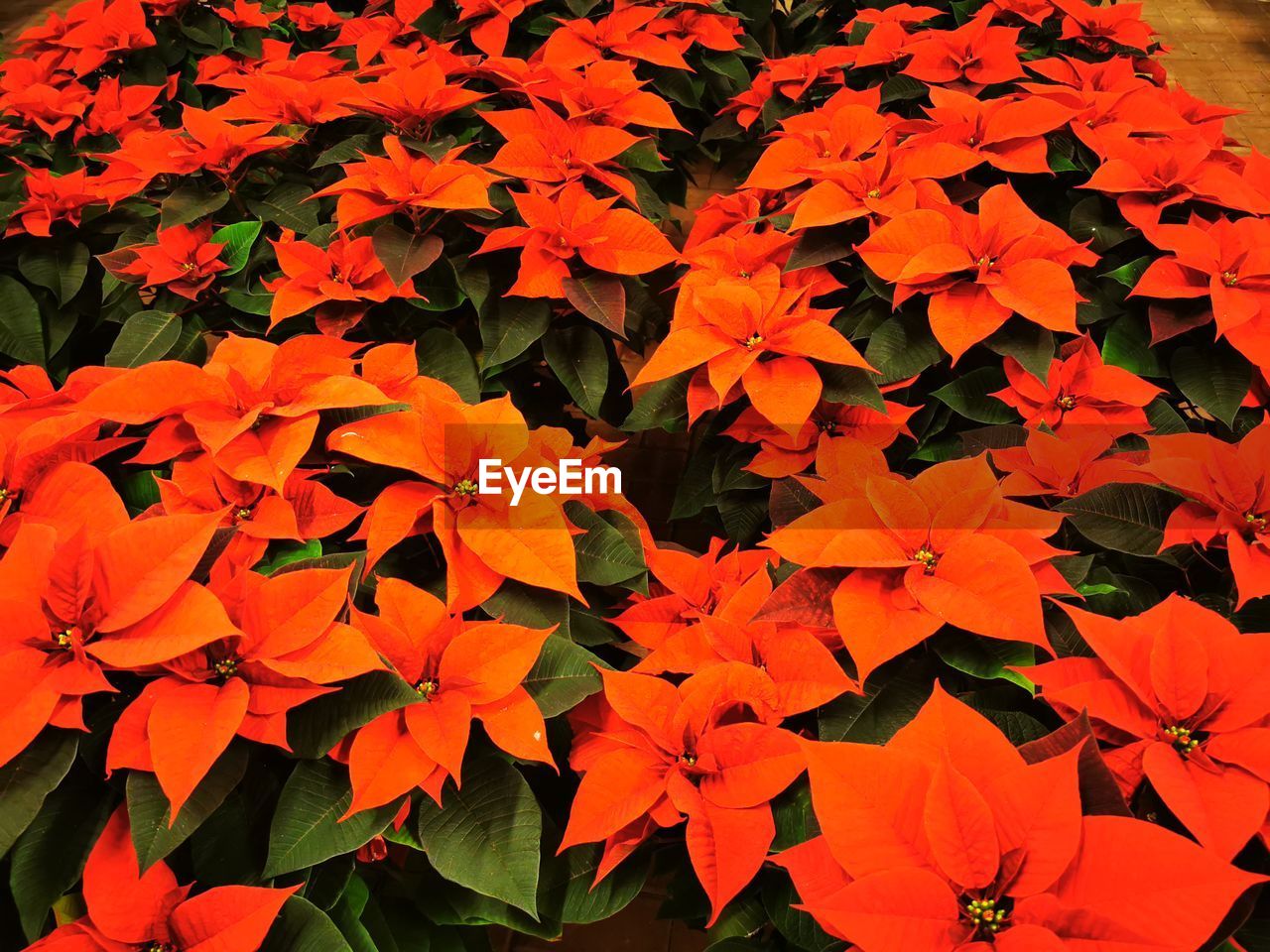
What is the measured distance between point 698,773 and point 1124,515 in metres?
0.43

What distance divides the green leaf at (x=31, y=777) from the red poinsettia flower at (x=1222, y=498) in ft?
2.68

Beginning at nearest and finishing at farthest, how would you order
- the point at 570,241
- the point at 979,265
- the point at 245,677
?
the point at 245,677, the point at 979,265, the point at 570,241

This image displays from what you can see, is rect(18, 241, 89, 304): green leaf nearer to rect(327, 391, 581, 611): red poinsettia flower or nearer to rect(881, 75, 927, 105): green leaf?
rect(327, 391, 581, 611): red poinsettia flower

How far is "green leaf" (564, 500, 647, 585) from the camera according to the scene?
790 mm

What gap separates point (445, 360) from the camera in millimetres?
1065

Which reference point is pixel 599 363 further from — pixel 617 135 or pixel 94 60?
pixel 94 60

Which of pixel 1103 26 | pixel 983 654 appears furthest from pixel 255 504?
pixel 1103 26

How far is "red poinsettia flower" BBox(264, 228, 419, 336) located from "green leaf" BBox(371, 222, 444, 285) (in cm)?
1

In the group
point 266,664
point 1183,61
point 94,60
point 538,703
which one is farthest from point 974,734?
point 1183,61

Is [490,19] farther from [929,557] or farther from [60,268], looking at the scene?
[929,557]

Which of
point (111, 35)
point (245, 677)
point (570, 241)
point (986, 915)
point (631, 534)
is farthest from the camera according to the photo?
point (111, 35)

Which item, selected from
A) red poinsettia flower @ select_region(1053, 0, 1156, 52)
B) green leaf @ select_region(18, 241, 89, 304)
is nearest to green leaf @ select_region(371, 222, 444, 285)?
green leaf @ select_region(18, 241, 89, 304)

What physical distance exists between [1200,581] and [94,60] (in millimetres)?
1830

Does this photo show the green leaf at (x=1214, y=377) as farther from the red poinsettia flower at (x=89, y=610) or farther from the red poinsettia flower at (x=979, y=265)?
the red poinsettia flower at (x=89, y=610)
